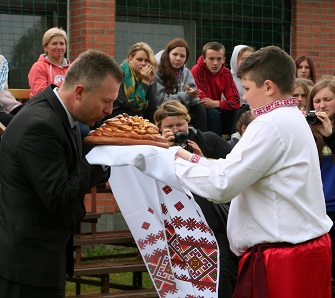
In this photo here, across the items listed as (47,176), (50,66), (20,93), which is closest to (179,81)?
(50,66)

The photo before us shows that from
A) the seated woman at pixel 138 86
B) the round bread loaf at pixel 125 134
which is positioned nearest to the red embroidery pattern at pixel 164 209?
the round bread loaf at pixel 125 134

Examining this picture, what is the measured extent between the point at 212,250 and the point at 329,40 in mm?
6984

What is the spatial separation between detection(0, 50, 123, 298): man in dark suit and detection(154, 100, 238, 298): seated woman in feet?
6.32

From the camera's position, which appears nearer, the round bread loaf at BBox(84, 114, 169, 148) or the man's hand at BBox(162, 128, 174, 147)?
the round bread loaf at BBox(84, 114, 169, 148)

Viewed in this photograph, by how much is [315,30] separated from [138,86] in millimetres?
4342

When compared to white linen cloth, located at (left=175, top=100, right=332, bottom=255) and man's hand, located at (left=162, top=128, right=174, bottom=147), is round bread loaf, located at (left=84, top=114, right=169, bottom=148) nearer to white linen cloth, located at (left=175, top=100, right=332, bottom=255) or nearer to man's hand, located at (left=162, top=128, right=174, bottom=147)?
white linen cloth, located at (left=175, top=100, right=332, bottom=255)

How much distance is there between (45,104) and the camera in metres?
4.43

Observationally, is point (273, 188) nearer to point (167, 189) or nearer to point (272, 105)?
point (272, 105)

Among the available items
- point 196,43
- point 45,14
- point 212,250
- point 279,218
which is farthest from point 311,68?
point 279,218

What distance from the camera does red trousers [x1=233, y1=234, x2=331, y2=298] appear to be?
443 cm

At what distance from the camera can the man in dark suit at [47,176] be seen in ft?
13.9

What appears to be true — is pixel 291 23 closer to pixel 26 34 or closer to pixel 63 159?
pixel 26 34

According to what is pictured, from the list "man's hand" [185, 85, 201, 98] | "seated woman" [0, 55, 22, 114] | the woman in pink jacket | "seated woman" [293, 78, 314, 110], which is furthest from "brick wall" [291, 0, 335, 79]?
"seated woman" [0, 55, 22, 114]

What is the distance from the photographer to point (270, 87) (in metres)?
4.47
